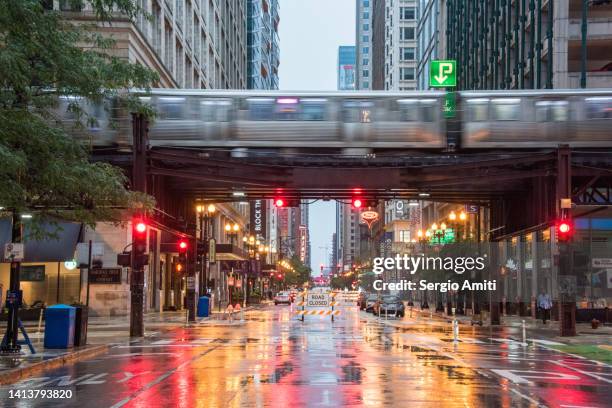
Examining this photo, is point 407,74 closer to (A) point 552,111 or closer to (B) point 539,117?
(B) point 539,117

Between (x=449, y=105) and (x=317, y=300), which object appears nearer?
(x=449, y=105)

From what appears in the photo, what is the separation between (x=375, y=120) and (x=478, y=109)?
174 inches

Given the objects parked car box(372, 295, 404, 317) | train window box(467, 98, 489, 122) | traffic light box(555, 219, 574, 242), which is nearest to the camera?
traffic light box(555, 219, 574, 242)

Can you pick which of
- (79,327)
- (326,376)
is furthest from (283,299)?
(326,376)

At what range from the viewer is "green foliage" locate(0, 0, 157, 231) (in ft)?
58.7

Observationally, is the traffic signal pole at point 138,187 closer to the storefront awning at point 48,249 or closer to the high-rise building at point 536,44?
the storefront awning at point 48,249

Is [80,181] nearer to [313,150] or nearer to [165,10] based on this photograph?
[313,150]

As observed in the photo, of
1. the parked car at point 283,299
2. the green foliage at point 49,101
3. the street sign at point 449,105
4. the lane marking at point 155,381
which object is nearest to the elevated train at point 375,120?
the street sign at point 449,105

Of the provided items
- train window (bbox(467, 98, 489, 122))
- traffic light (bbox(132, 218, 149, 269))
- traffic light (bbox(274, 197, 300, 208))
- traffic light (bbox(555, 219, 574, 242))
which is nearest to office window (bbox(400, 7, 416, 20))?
traffic light (bbox(274, 197, 300, 208))

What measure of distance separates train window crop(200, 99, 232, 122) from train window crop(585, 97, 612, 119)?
50.4 feet

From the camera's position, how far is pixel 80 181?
67.1 ft

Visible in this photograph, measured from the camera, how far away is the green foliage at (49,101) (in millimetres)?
17906

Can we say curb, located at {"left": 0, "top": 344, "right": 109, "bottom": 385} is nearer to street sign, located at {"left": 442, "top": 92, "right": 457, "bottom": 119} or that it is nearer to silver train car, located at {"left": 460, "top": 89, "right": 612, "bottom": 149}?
street sign, located at {"left": 442, "top": 92, "right": 457, "bottom": 119}

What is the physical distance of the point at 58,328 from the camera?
2516cm
